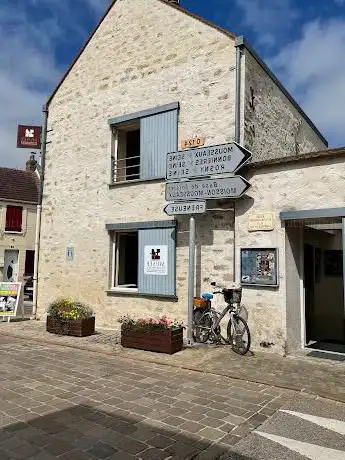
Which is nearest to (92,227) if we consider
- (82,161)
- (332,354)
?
(82,161)

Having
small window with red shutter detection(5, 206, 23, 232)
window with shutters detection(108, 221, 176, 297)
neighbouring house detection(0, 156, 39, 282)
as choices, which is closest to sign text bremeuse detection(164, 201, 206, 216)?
window with shutters detection(108, 221, 176, 297)

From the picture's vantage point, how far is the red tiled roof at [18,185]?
82.4ft

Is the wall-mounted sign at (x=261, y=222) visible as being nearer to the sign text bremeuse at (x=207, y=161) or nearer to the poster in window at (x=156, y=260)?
the sign text bremeuse at (x=207, y=161)

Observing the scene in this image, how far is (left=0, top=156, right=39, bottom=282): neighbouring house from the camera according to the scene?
24312 mm

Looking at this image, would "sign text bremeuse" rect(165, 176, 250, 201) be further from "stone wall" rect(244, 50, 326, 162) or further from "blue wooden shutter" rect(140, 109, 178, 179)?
"stone wall" rect(244, 50, 326, 162)

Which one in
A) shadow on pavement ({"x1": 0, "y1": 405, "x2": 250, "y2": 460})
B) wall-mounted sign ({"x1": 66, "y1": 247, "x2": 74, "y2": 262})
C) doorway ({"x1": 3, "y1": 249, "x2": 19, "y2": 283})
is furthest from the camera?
doorway ({"x1": 3, "y1": 249, "x2": 19, "y2": 283})

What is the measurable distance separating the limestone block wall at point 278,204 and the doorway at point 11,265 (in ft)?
66.3

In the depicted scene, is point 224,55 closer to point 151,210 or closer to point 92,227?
point 151,210

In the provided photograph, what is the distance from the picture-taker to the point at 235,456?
130 inches

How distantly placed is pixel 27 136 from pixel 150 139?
7897 mm

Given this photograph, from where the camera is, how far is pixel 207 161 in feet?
25.4

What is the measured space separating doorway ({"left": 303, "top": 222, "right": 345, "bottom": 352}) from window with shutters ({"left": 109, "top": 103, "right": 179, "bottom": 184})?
351 centimetres

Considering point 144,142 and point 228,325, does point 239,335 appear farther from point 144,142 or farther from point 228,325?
point 144,142

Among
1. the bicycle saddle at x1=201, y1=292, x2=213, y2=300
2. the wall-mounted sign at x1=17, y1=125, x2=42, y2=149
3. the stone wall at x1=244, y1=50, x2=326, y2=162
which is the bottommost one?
the bicycle saddle at x1=201, y1=292, x2=213, y2=300
